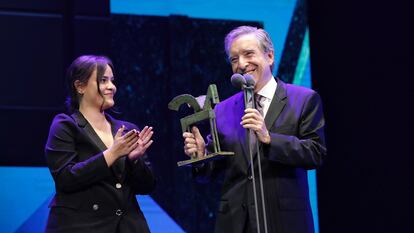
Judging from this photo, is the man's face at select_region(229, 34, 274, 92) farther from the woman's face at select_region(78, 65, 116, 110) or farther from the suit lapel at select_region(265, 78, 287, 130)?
the woman's face at select_region(78, 65, 116, 110)

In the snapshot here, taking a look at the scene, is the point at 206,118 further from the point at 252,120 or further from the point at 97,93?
the point at 97,93

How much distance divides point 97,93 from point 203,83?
112 cm

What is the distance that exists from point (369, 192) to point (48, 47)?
2057 millimetres

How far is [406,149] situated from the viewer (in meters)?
4.13

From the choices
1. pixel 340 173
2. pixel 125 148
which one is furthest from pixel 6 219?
pixel 340 173

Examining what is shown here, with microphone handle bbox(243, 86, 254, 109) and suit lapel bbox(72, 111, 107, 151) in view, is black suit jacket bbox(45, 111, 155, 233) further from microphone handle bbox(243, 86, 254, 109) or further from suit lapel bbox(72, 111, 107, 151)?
microphone handle bbox(243, 86, 254, 109)

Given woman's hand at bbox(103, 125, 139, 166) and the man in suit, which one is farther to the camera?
woman's hand at bbox(103, 125, 139, 166)

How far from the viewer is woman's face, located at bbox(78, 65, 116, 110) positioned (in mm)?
3135

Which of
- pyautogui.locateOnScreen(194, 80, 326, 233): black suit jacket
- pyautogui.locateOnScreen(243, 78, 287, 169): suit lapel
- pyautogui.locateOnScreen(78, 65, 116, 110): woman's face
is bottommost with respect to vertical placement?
pyautogui.locateOnScreen(194, 80, 326, 233): black suit jacket

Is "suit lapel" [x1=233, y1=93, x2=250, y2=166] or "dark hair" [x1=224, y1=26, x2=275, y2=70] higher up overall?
"dark hair" [x1=224, y1=26, x2=275, y2=70]

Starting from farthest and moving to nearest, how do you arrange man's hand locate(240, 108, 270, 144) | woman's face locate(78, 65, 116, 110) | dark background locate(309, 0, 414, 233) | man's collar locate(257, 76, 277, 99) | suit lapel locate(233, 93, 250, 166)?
dark background locate(309, 0, 414, 233), woman's face locate(78, 65, 116, 110), man's collar locate(257, 76, 277, 99), suit lapel locate(233, 93, 250, 166), man's hand locate(240, 108, 270, 144)

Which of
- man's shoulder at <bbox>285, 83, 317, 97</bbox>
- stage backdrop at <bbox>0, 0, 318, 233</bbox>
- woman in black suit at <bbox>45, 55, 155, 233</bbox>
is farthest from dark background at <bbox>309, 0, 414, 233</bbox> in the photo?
woman in black suit at <bbox>45, 55, 155, 233</bbox>

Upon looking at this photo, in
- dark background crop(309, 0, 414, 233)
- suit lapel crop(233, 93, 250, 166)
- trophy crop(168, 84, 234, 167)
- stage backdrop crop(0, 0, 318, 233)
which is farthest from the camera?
dark background crop(309, 0, 414, 233)

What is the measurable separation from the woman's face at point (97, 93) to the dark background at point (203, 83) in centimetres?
77
